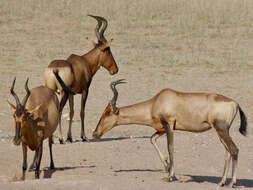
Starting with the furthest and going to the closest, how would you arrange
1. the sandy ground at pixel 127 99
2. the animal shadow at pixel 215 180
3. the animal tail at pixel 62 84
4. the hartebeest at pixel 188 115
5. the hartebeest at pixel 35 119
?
the animal tail at pixel 62 84 → the animal shadow at pixel 215 180 → the sandy ground at pixel 127 99 → the hartebeest at pixel 188 115 → the hartebeest at pixel 35 119

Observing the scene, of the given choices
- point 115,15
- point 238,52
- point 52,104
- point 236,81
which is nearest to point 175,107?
point 52,104

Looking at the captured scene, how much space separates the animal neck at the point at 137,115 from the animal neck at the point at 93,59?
4235 millimetres


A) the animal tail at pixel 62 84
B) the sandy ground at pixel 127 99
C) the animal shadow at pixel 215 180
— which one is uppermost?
the animal tail at pixel 62 84

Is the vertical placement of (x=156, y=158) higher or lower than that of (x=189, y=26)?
lower

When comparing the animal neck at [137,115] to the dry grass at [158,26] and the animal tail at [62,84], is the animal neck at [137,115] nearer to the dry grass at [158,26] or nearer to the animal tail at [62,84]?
the animal tail at [62,84]

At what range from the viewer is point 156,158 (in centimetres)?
1332

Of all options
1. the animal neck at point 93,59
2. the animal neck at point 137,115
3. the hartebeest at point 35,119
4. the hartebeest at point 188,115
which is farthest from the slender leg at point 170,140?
the animal neck at point 93,59

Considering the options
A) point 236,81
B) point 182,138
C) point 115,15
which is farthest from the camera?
point 115,15

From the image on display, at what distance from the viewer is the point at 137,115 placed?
1162 cm

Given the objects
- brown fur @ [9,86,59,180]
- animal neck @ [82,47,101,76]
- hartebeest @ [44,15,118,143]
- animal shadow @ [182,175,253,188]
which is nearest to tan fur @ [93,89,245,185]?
animal shadow @ [182,175,253,188]

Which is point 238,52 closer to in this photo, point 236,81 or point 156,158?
point 236,81

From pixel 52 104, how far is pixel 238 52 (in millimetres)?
18253

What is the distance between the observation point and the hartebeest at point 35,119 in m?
10.2

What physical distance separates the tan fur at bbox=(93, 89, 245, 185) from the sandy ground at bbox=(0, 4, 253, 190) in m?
0.82
